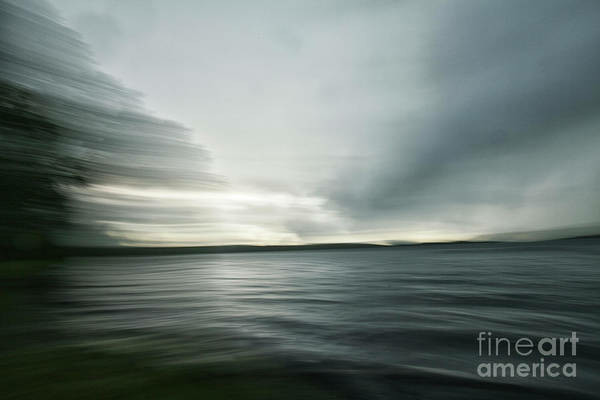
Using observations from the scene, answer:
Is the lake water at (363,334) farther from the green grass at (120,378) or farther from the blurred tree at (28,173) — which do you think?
the blurred tree at (28,173)

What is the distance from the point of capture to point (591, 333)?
14.5ft

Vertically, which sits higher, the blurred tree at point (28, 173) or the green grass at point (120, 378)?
the blurred tree at point (28, 173)

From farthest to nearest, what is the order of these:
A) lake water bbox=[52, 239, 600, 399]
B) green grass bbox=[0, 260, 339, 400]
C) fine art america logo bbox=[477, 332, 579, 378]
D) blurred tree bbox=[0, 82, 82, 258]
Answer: blurred tree bbox=[0, 82, 82, 258] → fine art america logo bbox=[477, 332, 579, 378] → lake water bbox=[52, 239, 600, 399] → green grass bbox=[0, 260, 339, 400]

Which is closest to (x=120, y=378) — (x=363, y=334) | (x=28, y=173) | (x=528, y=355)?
(x=363, y=334)

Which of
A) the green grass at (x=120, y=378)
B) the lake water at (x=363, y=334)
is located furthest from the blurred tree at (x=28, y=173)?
the green grass at (x=120, y=378)

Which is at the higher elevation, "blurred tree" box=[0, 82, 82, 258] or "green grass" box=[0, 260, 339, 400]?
"blurred tree" box=[0, 82, 82, 258]

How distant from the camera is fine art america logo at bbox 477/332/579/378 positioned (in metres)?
2.90

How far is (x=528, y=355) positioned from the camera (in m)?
3.41

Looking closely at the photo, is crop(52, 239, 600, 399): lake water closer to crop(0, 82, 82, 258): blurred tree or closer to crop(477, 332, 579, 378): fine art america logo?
crop(477, 332, 579, 378): fine art america logo

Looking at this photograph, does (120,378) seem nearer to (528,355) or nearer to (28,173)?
(528,355)

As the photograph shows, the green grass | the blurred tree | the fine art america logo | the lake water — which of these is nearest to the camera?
the green grass

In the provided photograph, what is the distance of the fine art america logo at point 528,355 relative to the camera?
9.51ft

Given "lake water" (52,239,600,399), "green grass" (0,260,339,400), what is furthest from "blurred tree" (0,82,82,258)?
"green grass" (0,260,339,400)

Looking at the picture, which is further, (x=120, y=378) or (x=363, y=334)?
(x=363, y=334)
